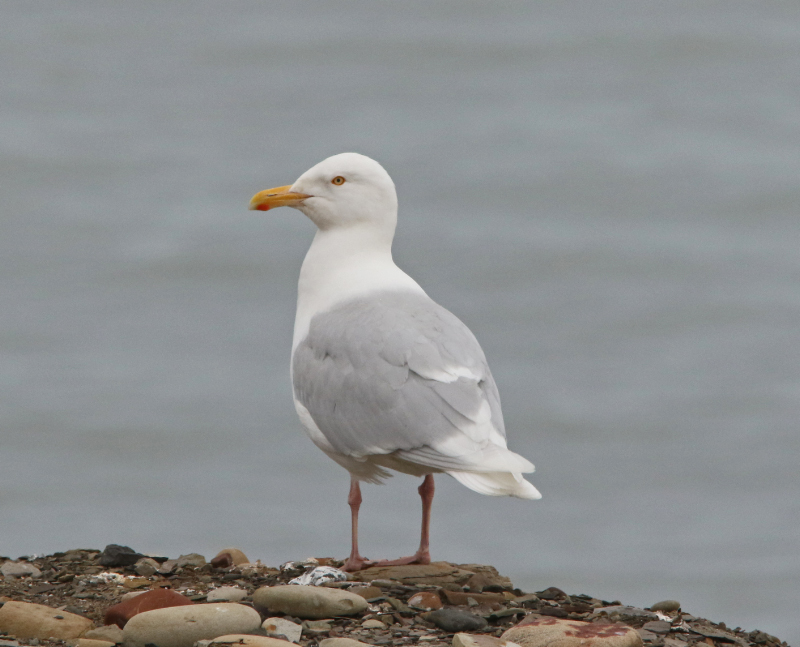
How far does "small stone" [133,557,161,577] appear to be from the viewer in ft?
20.9

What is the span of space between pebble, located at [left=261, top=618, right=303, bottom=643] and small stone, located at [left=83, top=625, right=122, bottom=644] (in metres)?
0.57

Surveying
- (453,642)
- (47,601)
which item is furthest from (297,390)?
(453,642)

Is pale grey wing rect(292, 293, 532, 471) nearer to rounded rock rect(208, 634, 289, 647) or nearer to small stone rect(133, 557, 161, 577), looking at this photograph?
small stone rect(133, 557, 161, 577)

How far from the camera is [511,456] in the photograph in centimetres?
593

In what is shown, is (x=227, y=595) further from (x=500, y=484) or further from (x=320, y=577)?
(x=500, y=484)

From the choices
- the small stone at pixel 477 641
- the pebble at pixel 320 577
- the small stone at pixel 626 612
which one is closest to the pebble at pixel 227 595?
the pebble at pixel 320 577

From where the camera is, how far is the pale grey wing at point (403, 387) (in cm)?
605

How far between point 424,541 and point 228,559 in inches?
42.0

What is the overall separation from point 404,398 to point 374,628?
1.30 m

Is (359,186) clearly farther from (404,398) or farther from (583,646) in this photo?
(583,646)

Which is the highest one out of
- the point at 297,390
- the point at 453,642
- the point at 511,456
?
the point at 297,390

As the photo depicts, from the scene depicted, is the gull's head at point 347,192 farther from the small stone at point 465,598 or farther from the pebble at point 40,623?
the pebble at point 40,623

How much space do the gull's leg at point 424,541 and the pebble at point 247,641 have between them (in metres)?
1.93

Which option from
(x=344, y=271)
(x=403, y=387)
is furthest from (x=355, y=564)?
(x=344, y=271)
